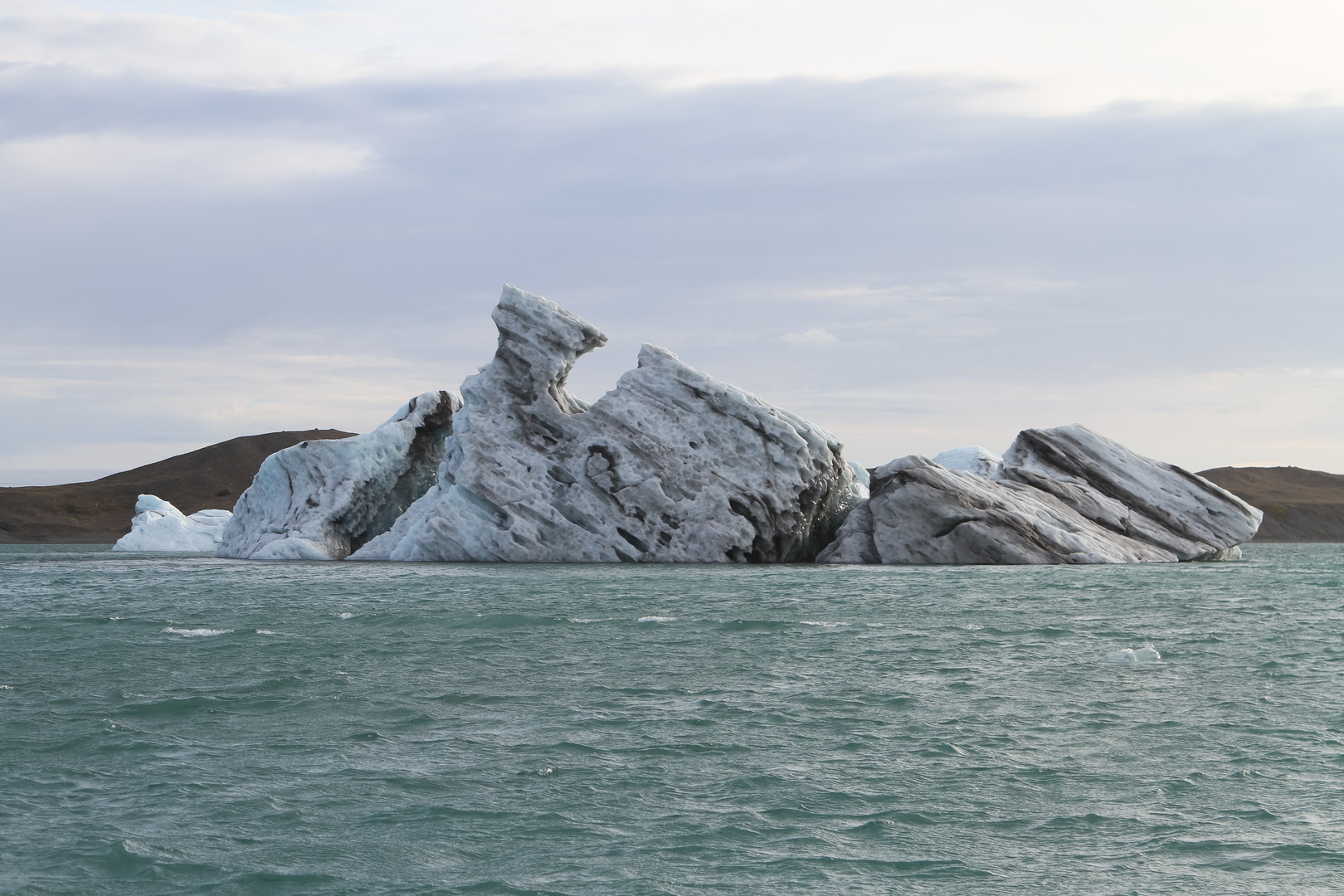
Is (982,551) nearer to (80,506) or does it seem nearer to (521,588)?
(521,588)

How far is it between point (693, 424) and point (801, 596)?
49.5ft

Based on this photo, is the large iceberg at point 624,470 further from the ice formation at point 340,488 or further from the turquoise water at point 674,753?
the turquoise water at point 674,753

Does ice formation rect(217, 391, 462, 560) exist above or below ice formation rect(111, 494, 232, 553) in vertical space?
above

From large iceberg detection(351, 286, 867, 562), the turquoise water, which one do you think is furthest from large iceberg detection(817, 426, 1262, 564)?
the turquoise water

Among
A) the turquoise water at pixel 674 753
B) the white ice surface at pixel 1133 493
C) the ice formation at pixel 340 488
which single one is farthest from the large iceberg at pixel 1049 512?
the ice formation at pixel 340 488

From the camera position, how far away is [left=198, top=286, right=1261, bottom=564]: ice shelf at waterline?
1647 inches

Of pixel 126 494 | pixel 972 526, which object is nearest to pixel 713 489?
pixel 972 526

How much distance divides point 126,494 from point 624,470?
141538mm

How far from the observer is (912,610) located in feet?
83.6

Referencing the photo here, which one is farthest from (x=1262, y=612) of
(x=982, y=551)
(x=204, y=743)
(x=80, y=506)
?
(x=80, y=506)

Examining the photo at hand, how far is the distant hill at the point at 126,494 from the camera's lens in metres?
144

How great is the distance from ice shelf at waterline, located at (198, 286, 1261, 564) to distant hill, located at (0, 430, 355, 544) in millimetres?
95588

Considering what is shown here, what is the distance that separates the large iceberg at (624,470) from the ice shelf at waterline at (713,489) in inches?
2.4

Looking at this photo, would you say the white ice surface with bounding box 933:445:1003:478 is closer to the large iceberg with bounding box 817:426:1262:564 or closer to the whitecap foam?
the large iceberg with bounding box 817:426:1262:564
